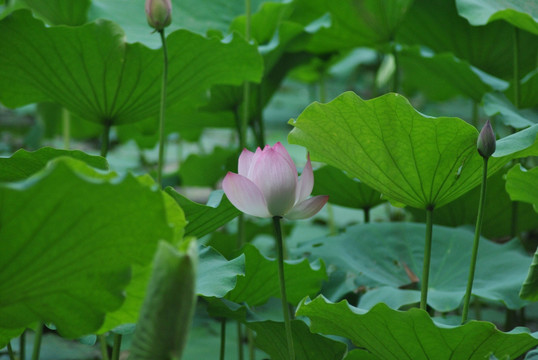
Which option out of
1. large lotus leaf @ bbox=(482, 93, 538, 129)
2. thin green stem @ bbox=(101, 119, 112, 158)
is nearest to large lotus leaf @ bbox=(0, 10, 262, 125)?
thin green stem @ bbox=(101, 119, 112, 158)

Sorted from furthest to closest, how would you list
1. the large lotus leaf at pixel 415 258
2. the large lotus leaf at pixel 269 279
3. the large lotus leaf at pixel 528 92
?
the large lotus leaf at pixel 528 92 → the large lotus leaf at pixel 415 258 → the large lotus leaf at pixel 269 279

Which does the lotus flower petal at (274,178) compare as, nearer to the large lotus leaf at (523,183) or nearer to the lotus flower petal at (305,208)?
the lotus flower petal at (305,208)

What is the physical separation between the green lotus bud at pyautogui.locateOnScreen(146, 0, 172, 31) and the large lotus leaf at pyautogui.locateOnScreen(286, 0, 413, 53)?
541mm

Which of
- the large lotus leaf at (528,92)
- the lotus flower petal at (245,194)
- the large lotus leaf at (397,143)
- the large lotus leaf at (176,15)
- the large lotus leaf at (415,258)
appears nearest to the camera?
the lotus flower petal at (245,194)

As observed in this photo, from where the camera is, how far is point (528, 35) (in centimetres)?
144

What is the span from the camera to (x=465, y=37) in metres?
1.46

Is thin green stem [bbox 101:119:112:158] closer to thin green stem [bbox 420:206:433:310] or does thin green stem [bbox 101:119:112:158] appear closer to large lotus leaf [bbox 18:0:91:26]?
large lotus leaf [bbox 18:0:91:26]

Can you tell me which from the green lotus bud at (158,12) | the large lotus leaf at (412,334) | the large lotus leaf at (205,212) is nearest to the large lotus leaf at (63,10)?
the green lotus bud at (158,12)

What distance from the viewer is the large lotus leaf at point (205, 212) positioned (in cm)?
81

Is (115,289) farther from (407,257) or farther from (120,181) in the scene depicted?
(407,257)

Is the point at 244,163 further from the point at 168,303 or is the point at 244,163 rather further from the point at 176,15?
the point at 176,15

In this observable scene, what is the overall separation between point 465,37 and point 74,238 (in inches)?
45.0

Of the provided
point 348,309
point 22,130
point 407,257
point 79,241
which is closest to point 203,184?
point 407,257

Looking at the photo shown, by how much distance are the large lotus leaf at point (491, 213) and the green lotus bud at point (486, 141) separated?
0.52 m
